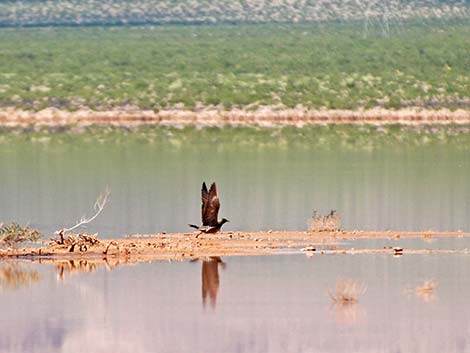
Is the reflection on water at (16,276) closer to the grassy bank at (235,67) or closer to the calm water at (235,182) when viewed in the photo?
the calm water at (235,182)

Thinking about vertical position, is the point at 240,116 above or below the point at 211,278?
above

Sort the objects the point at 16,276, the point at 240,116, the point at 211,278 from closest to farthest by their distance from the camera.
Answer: the point at 211,278 < the point at 16,276 < the point at 240,116

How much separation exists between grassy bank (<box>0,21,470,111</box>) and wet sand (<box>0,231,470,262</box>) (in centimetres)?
4473

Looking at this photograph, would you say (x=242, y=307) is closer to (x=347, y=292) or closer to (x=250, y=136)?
(x=347, y=292)

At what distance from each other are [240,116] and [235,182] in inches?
1277

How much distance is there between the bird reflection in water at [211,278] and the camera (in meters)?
22.2

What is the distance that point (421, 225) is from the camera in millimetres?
30031

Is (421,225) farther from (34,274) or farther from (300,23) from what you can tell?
(300,23)

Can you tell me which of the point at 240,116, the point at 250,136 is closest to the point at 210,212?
the point at 250,136

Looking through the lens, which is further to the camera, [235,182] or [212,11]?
[212,11]

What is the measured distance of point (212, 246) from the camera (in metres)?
27.2

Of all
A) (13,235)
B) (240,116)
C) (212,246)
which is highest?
(240,116)

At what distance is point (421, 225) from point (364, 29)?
69560mm

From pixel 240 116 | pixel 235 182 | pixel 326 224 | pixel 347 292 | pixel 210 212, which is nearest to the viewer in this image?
pixel 347 292
